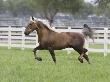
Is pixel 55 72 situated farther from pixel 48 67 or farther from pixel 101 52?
pixel 101 52

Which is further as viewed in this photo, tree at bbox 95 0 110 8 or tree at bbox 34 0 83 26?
tree at bbox 34 0 83 26

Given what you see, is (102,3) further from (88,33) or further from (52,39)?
(52,39)

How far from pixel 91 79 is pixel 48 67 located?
3.15 m

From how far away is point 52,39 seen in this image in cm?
1614

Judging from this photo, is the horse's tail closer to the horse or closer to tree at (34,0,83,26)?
the horse

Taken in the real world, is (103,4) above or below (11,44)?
above

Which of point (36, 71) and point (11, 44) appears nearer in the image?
point (36, 71)

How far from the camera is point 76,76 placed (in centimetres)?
1209

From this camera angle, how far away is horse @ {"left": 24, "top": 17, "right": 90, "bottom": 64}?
1605 cm

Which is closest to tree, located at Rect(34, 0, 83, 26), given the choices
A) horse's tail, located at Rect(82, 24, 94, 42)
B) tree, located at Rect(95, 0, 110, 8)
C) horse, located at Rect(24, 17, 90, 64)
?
tree, located at Rect(95, 0, 110, 8)

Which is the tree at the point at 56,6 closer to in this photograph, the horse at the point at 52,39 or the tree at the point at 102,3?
the tree at the point at 102,3

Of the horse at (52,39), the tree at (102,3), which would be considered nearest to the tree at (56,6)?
the tree at (102,3)

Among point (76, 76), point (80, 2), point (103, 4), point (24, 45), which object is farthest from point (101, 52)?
point (80, 2)

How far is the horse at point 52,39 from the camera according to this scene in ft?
52.6
